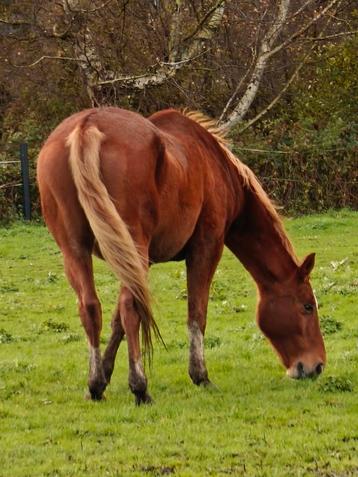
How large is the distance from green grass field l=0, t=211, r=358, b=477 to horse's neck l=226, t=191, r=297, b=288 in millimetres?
786

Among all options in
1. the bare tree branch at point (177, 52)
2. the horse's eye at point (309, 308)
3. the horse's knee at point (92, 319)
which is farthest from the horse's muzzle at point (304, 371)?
the bare tree branch at point (177, 52)

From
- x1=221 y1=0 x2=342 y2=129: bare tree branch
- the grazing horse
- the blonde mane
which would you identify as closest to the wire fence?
x1=221 y1=0 x2=342 y2=129: bare tree branch

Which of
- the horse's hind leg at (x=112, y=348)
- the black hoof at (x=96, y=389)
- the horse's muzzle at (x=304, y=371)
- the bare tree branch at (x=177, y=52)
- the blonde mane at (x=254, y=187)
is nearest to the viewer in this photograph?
the black hoof at (x=96, y=389)

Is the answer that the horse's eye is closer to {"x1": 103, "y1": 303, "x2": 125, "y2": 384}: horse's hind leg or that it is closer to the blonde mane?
the blonde mane

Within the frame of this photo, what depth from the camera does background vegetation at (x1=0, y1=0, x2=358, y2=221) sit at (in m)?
21.3

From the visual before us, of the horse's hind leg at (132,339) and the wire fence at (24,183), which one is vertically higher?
the horse's hind leg at (132,339)

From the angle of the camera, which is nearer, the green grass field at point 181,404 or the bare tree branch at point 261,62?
the green grass field at point 181,404

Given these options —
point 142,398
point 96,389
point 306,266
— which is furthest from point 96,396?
point 306,266

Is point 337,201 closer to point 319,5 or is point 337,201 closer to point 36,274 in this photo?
point 319,5

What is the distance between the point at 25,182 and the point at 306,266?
14.7 meters

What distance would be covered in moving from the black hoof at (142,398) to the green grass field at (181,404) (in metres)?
0.10

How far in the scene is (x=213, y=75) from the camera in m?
24.7

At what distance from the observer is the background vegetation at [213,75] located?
2128 cm

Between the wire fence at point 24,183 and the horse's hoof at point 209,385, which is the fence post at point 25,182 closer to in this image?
the wire fence at point 24,183
